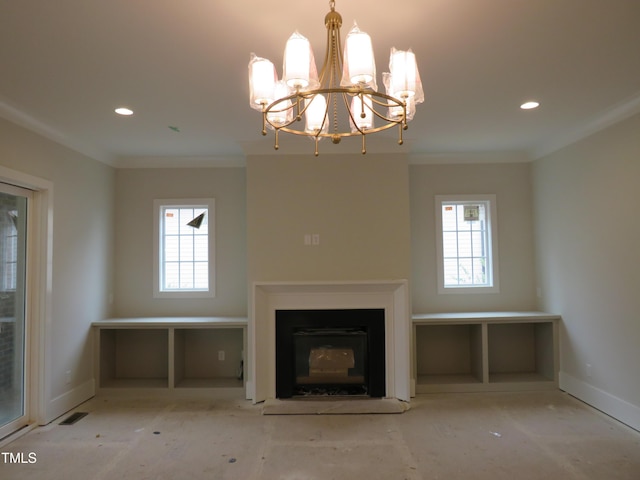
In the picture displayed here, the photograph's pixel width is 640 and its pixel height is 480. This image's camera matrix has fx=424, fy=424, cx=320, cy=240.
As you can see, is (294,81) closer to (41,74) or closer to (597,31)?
(597,31)

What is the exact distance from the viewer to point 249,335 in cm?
420

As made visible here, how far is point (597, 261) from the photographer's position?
372cm

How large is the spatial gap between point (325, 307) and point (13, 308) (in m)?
2.63

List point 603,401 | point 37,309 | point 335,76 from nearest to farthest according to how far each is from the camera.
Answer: point 335,76, point 37,309, point 603,401

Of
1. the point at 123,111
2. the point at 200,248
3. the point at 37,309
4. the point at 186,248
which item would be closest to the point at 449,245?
the point at 200,248

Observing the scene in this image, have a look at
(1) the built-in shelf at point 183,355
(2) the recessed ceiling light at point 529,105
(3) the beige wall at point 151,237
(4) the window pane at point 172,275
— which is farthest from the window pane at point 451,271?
(4) the window pane at point 172,275

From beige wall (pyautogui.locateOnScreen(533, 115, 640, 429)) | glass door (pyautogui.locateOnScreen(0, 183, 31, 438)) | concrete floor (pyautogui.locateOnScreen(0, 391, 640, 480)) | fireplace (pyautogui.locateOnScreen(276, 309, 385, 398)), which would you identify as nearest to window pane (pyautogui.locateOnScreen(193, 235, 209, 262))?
fireplace (pyautogui.locateOnScreen(276, 309, 385, 398))

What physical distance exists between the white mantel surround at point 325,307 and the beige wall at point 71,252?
5.39 ft

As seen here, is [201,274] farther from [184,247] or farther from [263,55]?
[263,55]

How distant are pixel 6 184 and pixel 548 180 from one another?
495cm

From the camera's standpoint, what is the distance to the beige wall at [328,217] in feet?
13.7

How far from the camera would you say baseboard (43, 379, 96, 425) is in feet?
11.9

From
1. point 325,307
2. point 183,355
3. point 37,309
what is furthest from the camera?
point 183,355

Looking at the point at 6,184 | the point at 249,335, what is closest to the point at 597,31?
the point at 249,335
